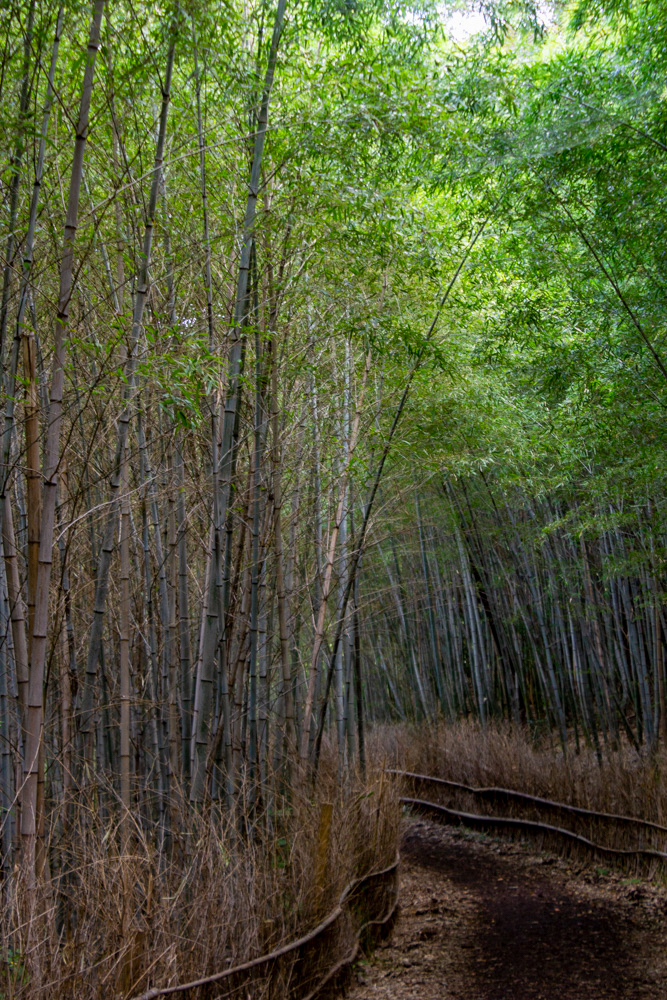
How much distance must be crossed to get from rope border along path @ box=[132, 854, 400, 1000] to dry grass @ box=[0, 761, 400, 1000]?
0.04 meters

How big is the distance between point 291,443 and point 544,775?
2.92m

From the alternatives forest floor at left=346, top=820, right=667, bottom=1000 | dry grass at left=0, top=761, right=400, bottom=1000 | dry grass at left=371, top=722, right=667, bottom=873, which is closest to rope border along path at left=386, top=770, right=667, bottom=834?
dry grass at left=371, top=722, right=667, bottom=873

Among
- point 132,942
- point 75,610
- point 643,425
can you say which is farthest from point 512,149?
point 132,942

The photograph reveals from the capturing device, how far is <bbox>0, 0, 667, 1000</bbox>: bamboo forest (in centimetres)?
236

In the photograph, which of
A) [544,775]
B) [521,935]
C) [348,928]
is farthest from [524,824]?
[348,928]

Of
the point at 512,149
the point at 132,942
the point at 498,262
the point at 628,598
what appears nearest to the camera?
the point at 132,942

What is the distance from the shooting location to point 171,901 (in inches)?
93.6

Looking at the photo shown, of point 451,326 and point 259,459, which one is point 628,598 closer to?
point 451,326

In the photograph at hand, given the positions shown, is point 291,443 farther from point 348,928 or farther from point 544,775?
point 544,775

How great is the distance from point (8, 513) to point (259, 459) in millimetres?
1425

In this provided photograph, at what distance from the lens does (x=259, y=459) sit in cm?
355

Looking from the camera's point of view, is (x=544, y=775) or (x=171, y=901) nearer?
(x=171, y=901)

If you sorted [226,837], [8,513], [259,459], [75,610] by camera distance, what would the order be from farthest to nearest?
[75,610], [259,459], [226,837], [8,513]

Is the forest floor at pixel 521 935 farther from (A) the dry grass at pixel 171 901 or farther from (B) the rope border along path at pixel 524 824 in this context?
(A) the dry grass at pixel 171 901
